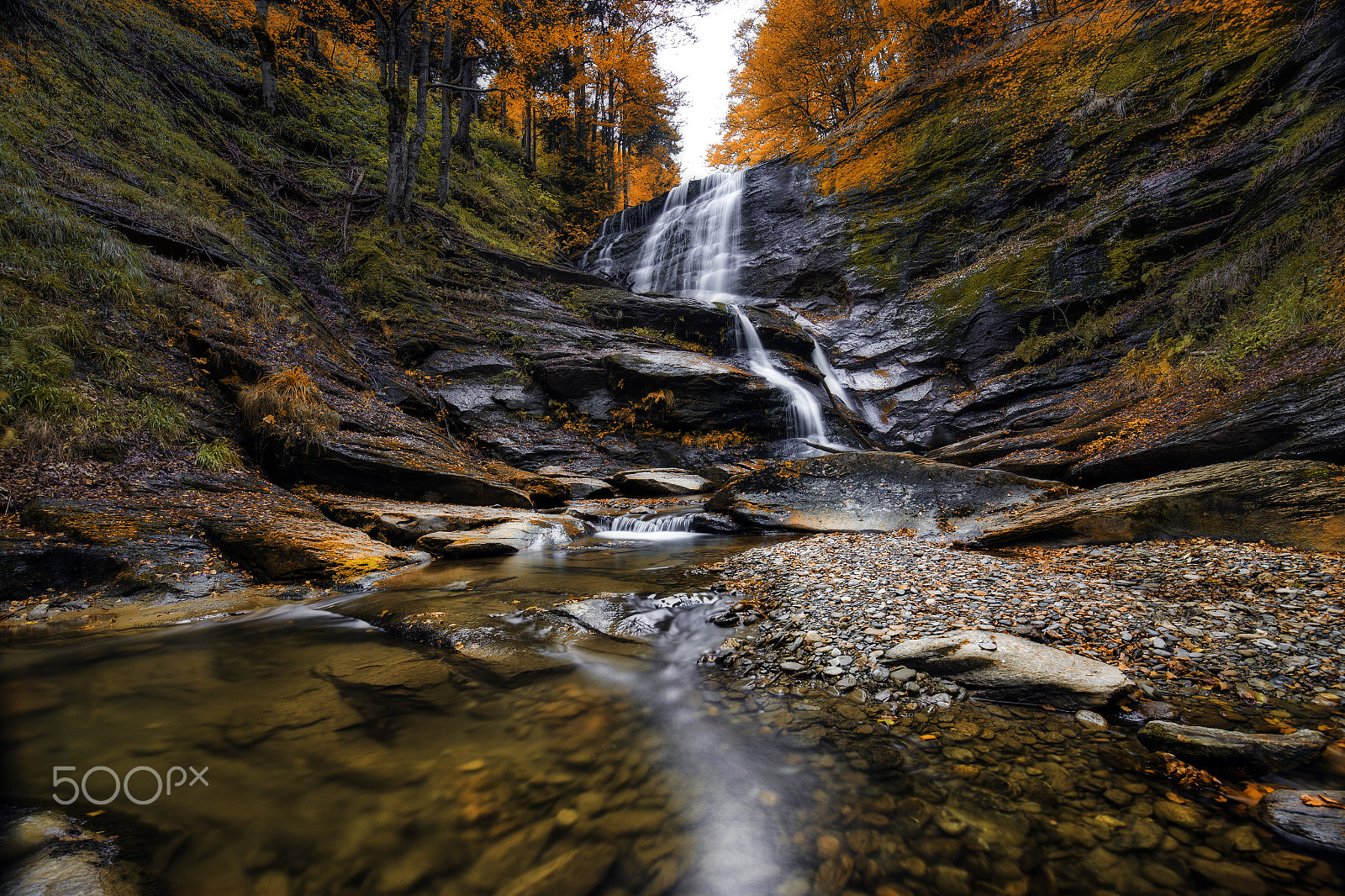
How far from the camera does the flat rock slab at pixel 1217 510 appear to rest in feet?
14.0

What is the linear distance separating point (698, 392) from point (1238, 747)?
11460mm

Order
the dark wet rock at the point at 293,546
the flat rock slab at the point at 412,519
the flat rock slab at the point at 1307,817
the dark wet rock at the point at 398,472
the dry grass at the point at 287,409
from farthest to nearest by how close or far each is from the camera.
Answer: the dark wet rock at the point at 398,472 < the dry grass at the point at 287,409 < the flat rock slab at the point at 412,519 < the dark wet rock at the point at 293,546 < the flat rock slab at the point at 1307,817

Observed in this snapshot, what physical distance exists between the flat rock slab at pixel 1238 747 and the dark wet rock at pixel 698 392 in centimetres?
1120

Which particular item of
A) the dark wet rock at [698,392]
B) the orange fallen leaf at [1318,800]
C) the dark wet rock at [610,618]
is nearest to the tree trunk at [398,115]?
the dark wet rock at [698,392]

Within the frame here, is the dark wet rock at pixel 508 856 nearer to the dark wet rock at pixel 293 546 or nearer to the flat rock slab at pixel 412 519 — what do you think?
the dark wet rock at pixel 293 546

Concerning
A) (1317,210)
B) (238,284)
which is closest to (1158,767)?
(1317,210)

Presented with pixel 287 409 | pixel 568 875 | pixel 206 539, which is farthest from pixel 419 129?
pixel 568 875

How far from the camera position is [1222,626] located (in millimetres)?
3094

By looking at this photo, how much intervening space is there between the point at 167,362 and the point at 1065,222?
19.3 m

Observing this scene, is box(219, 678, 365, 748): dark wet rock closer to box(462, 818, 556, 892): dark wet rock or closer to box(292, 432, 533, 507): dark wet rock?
box(462, 818, 556, 892): dark wet rock

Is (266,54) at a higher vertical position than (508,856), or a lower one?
higher

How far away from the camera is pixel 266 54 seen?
574 inches

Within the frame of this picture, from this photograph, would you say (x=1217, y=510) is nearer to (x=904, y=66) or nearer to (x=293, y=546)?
(x=293, y=546)

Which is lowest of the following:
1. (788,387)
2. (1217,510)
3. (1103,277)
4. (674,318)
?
(1217,510)
